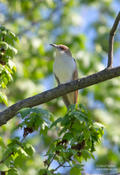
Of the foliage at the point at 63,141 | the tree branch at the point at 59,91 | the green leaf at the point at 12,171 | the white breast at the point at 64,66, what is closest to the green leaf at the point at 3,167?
the foliage at the point at 63,141

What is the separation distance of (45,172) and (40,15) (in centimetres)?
845

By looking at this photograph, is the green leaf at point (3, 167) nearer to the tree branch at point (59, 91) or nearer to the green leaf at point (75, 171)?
the tree branch at point (59, 91)

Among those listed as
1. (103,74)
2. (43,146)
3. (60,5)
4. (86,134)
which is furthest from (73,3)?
(86,134)

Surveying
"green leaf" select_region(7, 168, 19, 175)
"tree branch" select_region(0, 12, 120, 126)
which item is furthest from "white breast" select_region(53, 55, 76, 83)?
"green leaf" select_region(7, 168, 19, 175)

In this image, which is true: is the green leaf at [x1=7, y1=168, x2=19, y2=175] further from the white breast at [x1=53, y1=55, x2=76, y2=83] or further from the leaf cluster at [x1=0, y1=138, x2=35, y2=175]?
the white breast at [x1=53, y1=55, x2=76, y2=83]

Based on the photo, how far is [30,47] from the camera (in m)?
8.93

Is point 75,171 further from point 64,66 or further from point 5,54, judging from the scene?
point 64,66

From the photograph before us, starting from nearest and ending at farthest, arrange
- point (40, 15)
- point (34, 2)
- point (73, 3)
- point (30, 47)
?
1. point (30, 47)
2. point (34, 2)
3. point (73, 3)
4. point (40, 15)

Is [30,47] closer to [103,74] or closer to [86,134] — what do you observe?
[103,74]

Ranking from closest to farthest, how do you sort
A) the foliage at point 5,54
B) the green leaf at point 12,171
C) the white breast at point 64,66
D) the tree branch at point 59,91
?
1. the green leaf at point 12,171
2. the foliage at point 5,54
3. the tree branch at point 59,91
4. the white breast at point 64,66

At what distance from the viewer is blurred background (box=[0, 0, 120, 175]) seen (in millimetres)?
7852

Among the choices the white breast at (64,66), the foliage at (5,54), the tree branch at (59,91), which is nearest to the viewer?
the foliage at (5,54)

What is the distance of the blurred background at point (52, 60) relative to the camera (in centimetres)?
785

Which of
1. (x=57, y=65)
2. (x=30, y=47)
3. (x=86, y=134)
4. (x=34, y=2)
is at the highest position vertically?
(x=34, y=2)
